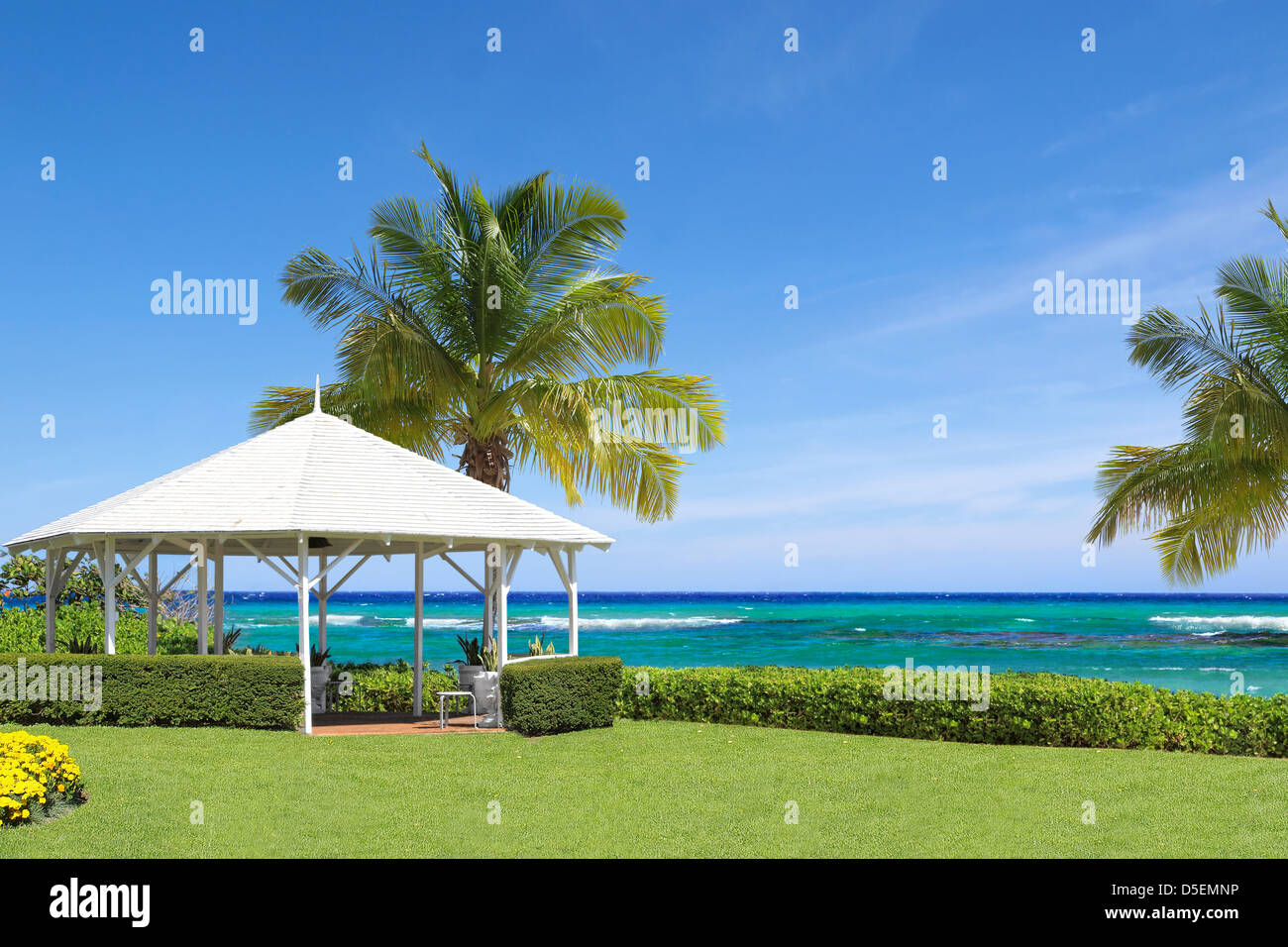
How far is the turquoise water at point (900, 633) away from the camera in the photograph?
49312 mm

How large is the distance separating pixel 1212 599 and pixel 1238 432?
313 feet

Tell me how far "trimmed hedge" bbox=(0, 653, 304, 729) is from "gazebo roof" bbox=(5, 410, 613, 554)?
1888mm

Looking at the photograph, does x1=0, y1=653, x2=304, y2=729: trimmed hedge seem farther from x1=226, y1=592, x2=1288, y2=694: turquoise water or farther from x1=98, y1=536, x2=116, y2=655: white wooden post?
x1=226, y1=592, x2=1288, y2=694: turquoise water

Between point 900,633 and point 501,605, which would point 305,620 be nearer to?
point 501,605

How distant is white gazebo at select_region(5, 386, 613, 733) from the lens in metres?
15.1

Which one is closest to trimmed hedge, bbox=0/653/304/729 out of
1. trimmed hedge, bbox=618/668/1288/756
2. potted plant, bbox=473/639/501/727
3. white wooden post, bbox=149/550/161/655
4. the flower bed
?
potted plant, bbox=473/639/501/727

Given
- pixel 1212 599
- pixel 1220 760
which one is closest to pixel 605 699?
pixel 1220 760

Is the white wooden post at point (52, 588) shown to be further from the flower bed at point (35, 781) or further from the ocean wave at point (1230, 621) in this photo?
the ocean wave at point (1230, 621)

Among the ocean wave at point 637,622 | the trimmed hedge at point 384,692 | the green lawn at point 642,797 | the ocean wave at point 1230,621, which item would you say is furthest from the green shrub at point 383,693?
the ocean wave at point 1230,621

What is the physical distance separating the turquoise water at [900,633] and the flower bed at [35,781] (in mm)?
31078

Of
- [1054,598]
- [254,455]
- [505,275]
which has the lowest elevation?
[1054,598]

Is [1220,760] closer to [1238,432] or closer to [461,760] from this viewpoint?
[1238,432]

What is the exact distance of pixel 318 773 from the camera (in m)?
11.6
